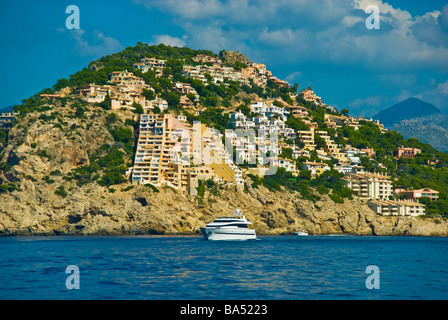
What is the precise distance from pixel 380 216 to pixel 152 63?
212 ft

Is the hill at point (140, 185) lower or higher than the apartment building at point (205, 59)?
lower

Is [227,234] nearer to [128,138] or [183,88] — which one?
[128,138]

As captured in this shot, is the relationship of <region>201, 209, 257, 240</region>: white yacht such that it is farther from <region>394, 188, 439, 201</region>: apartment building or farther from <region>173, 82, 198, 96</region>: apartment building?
<region>173, 82, 198, 96</region>: apartment building

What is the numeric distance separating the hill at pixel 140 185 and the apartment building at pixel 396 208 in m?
2.01

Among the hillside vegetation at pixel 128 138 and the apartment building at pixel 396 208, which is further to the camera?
the apartment building at pixel 396 208

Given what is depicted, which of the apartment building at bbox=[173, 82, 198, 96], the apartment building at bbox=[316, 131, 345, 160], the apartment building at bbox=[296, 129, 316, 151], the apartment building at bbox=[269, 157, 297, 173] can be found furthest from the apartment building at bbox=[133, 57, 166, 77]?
the apartment building at bbox=[269, 157, 297, 173]

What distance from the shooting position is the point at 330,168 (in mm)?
113000

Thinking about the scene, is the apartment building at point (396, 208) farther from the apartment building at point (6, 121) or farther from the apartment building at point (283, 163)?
the apartment building at point (6, 121)

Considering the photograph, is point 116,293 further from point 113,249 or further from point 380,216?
point 380,216

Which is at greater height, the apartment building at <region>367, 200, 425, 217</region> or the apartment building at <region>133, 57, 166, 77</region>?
the apartment building at <region>133, 57, 166, 77</region>

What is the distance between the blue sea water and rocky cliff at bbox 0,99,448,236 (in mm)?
23659

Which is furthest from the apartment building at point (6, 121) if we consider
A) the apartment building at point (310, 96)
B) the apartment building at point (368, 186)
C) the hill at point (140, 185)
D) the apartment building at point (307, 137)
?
the apartment building at point (310, 96)

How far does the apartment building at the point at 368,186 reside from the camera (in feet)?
348

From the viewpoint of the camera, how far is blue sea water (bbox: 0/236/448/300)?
28859 mm
